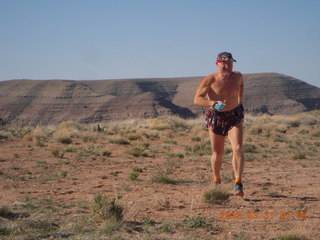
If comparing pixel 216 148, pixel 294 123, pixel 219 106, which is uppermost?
pixel 219 106

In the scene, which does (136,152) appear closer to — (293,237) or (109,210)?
(109,210)

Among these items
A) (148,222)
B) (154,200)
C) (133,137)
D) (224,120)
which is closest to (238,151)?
(224,120)

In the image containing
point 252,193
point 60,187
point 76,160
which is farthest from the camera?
point 76,160

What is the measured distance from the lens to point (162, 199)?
19.1ft

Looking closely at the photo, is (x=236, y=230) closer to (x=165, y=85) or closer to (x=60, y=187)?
(x=60, y=187)

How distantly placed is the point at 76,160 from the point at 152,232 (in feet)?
27.6

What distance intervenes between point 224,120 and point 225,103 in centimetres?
24

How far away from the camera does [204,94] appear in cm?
642

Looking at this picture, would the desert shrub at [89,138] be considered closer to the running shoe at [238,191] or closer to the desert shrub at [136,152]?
the desert shrub at [136,152]

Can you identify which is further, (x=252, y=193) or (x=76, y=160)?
(x=76, y=160)

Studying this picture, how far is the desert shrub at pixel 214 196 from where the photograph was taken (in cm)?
588

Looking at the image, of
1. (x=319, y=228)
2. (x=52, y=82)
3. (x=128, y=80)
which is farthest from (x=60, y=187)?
(x=128, y=80)

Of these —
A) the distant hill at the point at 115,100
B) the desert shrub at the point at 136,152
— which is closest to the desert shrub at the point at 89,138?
the desert shrub at the point at 136,152
